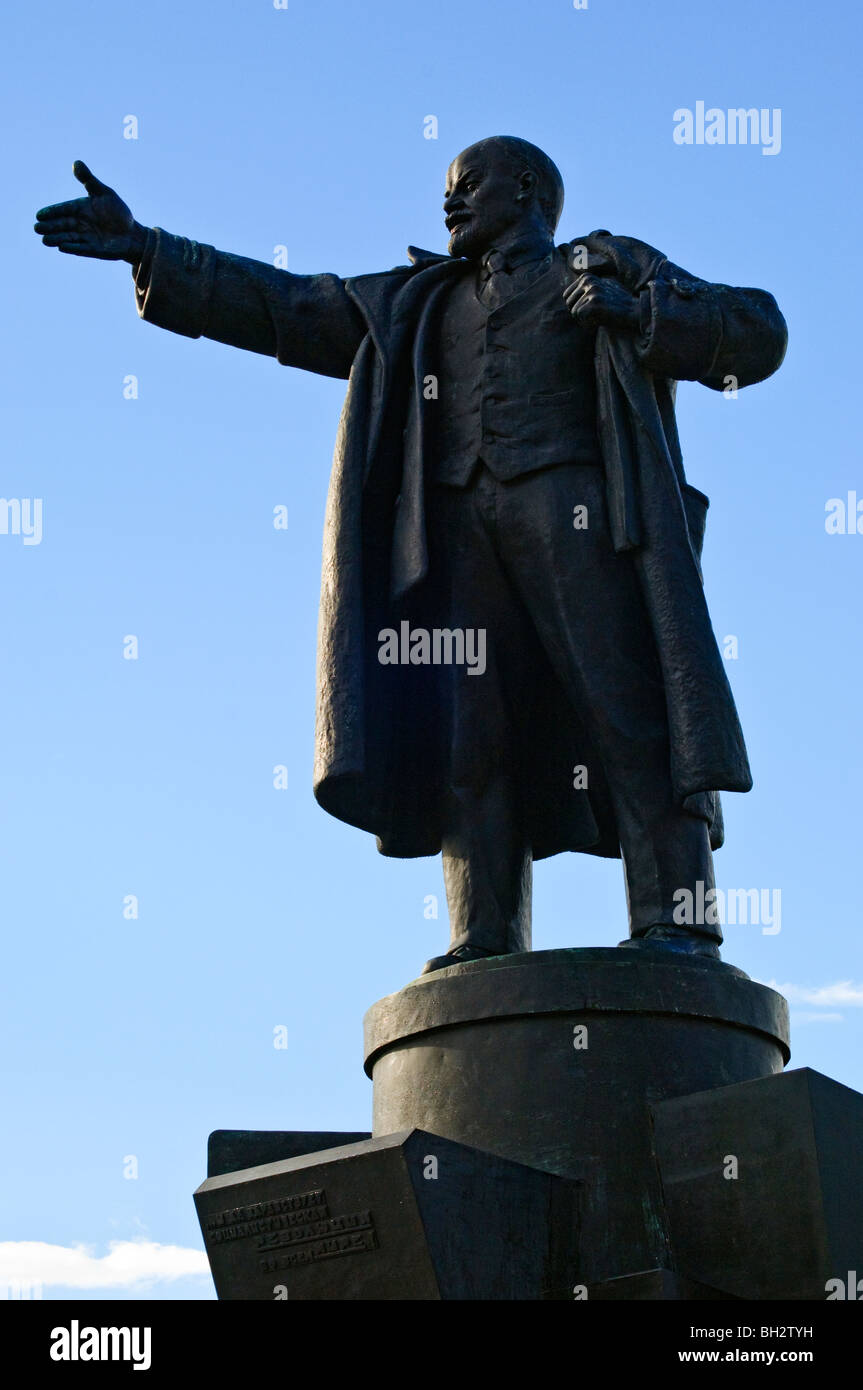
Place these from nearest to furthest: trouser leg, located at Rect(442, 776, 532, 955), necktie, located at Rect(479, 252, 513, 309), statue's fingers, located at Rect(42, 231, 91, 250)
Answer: trouser leg, located at Rect(442, 776, 532, 955)
necktie, located at Rect(479, 252, 513, 309)
statue's fingers, located at Rect(42, 231, 91, 250)

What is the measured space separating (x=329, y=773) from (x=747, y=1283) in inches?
108

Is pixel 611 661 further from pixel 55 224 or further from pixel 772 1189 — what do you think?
pixel 55 224

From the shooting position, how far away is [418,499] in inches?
333

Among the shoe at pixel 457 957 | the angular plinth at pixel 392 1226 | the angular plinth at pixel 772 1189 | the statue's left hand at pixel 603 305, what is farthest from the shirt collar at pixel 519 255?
the angular plinth at pixel 392 1226

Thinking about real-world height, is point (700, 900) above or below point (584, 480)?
below

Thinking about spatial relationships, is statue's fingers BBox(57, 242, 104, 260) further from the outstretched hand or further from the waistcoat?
the waistcoat

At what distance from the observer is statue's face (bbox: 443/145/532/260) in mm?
8883

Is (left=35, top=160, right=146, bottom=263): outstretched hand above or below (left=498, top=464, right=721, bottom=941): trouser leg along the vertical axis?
above

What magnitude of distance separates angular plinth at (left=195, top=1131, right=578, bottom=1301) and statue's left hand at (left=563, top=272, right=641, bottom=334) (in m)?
3.54

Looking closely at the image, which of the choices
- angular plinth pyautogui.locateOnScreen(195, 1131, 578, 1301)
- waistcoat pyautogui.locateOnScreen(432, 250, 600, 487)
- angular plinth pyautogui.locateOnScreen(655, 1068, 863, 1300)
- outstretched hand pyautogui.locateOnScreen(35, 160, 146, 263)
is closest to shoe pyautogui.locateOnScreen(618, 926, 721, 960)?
angular plinth pyautogui.locateOnScreen(655, 1068, 863, 1300)

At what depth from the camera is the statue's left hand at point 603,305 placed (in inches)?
326
